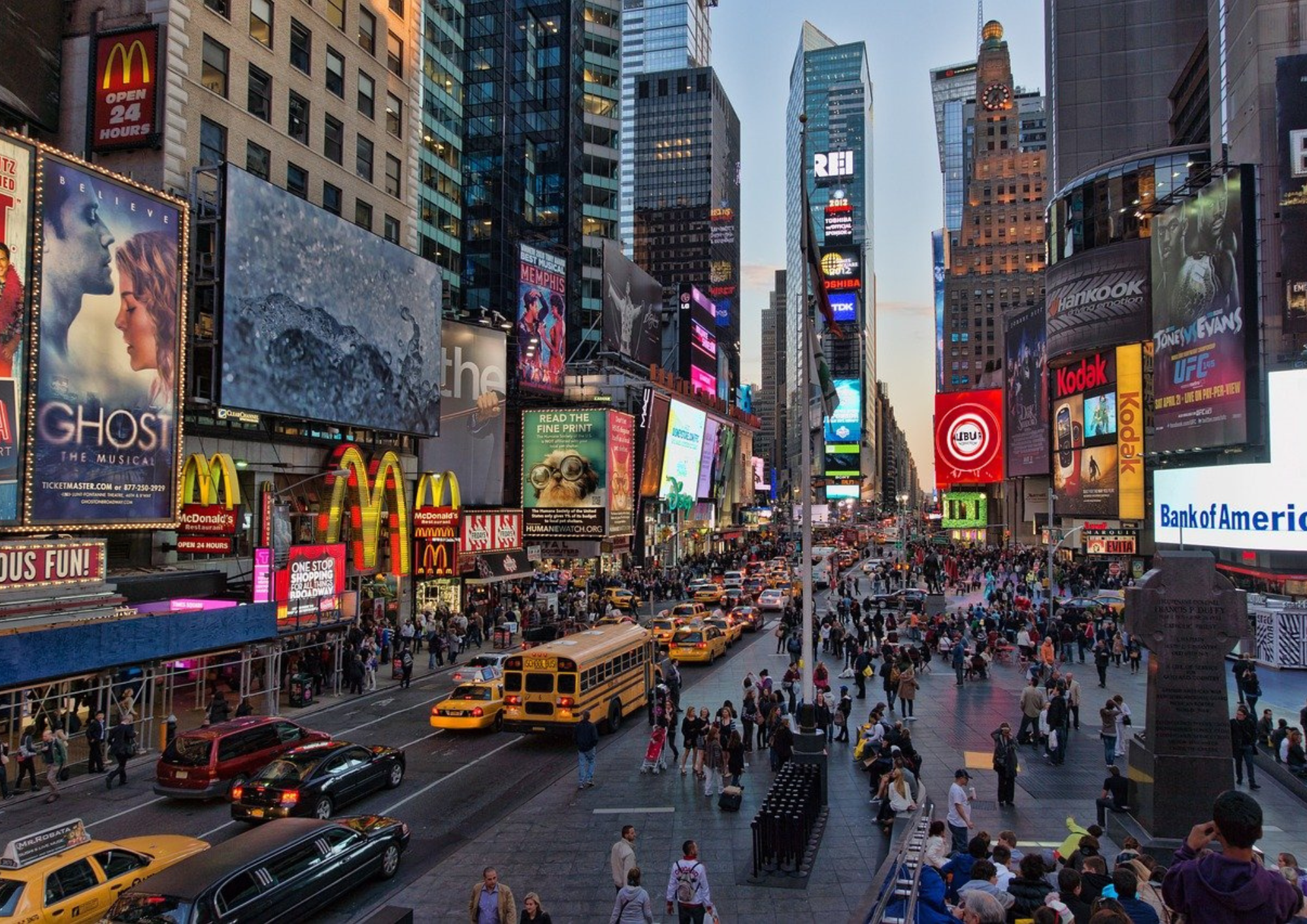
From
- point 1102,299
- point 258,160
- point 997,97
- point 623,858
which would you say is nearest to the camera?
point 623,858

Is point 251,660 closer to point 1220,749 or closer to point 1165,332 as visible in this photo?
point 1220,749

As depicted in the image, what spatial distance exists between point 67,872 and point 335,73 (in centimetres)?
3513

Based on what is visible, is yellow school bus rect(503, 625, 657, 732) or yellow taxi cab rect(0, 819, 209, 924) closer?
Answer: yellow taxi cab rect(0, 819, 209, 924)

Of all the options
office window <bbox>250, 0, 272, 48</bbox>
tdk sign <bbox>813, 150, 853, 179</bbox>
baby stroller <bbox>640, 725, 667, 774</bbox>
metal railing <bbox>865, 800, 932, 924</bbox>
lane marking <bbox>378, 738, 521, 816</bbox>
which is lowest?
lane marking <bbox>378, 738, 521, 816</bbox>

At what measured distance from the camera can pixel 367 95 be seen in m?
41.5

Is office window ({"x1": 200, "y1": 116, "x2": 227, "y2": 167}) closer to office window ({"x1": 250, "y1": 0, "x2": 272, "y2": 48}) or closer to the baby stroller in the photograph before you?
office window ({"x1": 250, "y1": 0, "x2": 272, "y2": 48})

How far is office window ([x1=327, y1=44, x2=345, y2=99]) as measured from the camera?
127ft

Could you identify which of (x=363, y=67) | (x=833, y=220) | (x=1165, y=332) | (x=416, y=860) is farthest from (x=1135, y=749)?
(x=833, y=220)

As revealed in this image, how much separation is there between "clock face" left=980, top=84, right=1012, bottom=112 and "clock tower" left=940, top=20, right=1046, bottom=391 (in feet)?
0.53

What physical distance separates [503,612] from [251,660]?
1834cm

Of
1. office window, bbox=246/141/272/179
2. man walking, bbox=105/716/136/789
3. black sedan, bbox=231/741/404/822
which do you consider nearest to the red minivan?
man walking, bbox=105/716/136/789

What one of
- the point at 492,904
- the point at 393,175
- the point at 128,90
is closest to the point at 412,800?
the point at 492,904

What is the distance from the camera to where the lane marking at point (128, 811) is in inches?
695

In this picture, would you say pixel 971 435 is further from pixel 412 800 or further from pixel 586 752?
pixel 412 800
